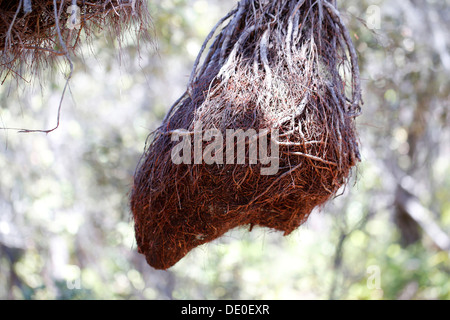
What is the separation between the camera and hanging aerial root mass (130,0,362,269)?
4.26 ft

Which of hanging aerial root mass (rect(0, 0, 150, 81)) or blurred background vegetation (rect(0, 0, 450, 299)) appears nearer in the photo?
hanging aerial root mass (rect(0, 0, 150, 81))

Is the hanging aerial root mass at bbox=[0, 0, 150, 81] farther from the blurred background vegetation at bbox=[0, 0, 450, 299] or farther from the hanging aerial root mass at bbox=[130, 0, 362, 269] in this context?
the blurred background vegetation at bbox=[0, 0, 450, 299]

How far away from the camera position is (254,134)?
1.25m

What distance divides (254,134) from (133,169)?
138 inches

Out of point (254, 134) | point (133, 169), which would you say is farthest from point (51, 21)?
point (133, 169)

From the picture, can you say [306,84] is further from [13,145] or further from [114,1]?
[13,145]

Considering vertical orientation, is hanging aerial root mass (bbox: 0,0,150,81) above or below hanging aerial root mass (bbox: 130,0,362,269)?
above

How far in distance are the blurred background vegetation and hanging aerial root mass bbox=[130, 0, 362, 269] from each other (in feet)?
6.58

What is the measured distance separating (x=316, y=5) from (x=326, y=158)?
0.50 metres

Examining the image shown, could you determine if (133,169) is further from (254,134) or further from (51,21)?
(254,134)

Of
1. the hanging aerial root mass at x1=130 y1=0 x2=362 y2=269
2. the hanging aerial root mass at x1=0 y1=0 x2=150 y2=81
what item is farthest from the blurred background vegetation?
the hanging aerial root mass at x1=130 y1=0 x2=362 y2=269
